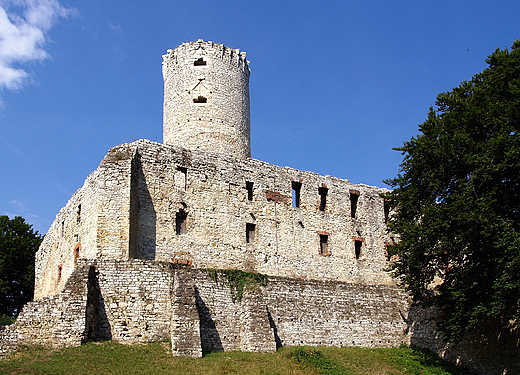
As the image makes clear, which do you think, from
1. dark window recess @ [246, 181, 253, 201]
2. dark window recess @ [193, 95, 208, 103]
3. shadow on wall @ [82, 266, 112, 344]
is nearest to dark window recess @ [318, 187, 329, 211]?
dark window recess @ [246, 181, 253, 201]

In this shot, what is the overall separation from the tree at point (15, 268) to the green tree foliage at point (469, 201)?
25.6 meters

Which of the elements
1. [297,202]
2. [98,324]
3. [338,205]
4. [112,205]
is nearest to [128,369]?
[98,324]

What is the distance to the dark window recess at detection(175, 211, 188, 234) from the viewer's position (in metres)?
28.1

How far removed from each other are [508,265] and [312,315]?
30.9 feet

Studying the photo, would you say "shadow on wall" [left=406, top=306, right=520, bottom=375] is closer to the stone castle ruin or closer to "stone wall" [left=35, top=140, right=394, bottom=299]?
the stone castle ruin

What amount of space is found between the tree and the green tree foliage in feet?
83.9

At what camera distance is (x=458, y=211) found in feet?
76.4

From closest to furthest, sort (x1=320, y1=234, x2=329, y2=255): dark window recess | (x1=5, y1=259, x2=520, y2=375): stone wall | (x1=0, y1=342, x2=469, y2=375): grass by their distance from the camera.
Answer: (x1=0, y1=342, x2=469, y2=375): grass
(x1=5, y1=259, x2=520, y2=375): stone wall
(x1=320, y1=234, x2=329, y2=255): dark window recess

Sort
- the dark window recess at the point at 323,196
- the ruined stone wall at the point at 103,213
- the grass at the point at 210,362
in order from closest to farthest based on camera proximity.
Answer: the grass at the point at 210,362 → the ruined stone wall at the point at 103,213 → the dark window recess at the point at 323,196

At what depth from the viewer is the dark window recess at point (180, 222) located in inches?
1105

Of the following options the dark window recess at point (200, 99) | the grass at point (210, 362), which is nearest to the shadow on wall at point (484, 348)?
the grass at point (210, 362)

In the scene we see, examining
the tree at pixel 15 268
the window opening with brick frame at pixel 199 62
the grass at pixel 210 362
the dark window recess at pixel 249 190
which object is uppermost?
the window opening with brick frame at pixel 199 62

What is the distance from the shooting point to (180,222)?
28281 millimetres

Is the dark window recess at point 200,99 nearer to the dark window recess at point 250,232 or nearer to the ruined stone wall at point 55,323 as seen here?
the dark window recess at point 250,232
